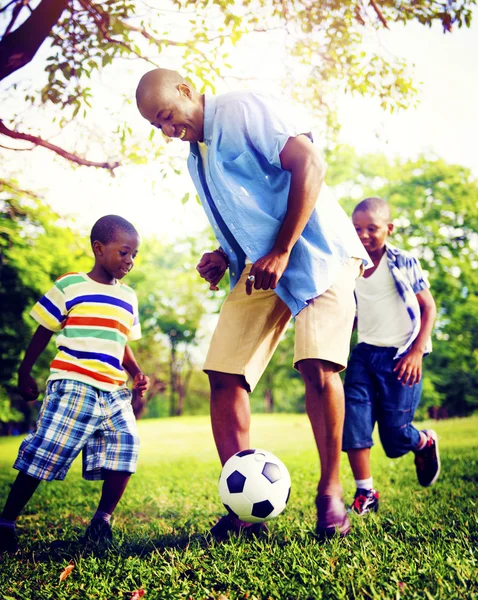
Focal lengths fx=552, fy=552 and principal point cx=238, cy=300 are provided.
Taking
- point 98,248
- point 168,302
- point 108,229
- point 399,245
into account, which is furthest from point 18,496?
point 168,302

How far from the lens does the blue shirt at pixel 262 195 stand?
9.02ft

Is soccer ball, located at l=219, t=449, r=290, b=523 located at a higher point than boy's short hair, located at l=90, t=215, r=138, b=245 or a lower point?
lower

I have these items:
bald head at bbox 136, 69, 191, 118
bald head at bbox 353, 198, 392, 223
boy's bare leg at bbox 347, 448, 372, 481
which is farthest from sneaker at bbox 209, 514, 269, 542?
bald head at bbox 353, 198, 392, 223

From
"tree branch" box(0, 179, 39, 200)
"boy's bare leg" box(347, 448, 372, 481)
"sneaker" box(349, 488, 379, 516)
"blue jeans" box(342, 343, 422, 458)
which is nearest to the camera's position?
"sneaker" box(349, 488, 379, 516)

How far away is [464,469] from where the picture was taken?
17.0 feet

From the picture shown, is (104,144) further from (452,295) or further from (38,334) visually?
(452,295)

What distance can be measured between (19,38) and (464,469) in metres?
5.51

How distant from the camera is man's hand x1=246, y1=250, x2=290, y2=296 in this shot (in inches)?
101

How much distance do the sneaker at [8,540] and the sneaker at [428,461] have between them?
2.81 m

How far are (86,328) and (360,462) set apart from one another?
80.7 inches

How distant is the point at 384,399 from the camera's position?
399 centimetres

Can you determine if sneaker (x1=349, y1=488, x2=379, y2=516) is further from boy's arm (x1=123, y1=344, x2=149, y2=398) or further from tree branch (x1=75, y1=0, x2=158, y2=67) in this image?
tree branch (x1=75, y1=0, x2=158, y2=67)

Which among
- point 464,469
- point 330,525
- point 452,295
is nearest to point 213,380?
point 330,525

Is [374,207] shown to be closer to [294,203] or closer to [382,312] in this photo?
[382,312]
